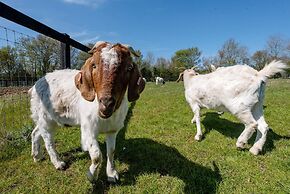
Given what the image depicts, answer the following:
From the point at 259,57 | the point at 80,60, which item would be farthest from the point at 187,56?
the point at 80,60

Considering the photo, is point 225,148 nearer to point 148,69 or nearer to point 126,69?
point 126,69

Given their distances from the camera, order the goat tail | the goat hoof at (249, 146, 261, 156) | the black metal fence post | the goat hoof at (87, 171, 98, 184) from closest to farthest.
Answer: the goat hoof at (87, 171, 98, 184) < the goat hoof at (249, 146, 261, 156) < the goat tail < the black metal fence post

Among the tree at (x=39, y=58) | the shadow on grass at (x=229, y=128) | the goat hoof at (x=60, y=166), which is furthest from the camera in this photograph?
the tree at (x=39, y=58)

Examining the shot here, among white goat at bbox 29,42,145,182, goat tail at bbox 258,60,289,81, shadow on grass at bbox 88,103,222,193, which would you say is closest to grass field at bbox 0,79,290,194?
shadow on grass at bbox 88,103,222,193

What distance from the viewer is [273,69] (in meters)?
5.37

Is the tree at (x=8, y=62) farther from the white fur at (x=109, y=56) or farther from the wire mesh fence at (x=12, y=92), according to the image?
the white fur at (x=109, y=56)

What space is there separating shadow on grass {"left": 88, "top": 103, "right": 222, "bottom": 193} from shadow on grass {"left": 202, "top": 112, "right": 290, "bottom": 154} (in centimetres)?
158

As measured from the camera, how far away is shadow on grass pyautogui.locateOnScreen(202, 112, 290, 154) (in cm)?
571

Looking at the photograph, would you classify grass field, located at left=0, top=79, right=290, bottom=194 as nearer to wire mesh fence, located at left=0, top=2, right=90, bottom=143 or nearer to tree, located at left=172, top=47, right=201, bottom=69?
wire mesh fence, located at left=0, top=2, right=90, bottom=143

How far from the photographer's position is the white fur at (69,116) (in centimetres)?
353

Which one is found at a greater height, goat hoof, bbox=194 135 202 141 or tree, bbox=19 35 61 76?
tree, bbox=19 35 61 76

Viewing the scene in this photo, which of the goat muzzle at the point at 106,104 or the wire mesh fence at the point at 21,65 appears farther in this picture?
the wire mesh fence at the point at 21,65

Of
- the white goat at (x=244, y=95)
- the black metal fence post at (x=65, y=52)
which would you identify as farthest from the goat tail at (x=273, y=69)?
the black metal fence post at (x=65, y=52)

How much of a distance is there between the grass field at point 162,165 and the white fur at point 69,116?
0.98ft
